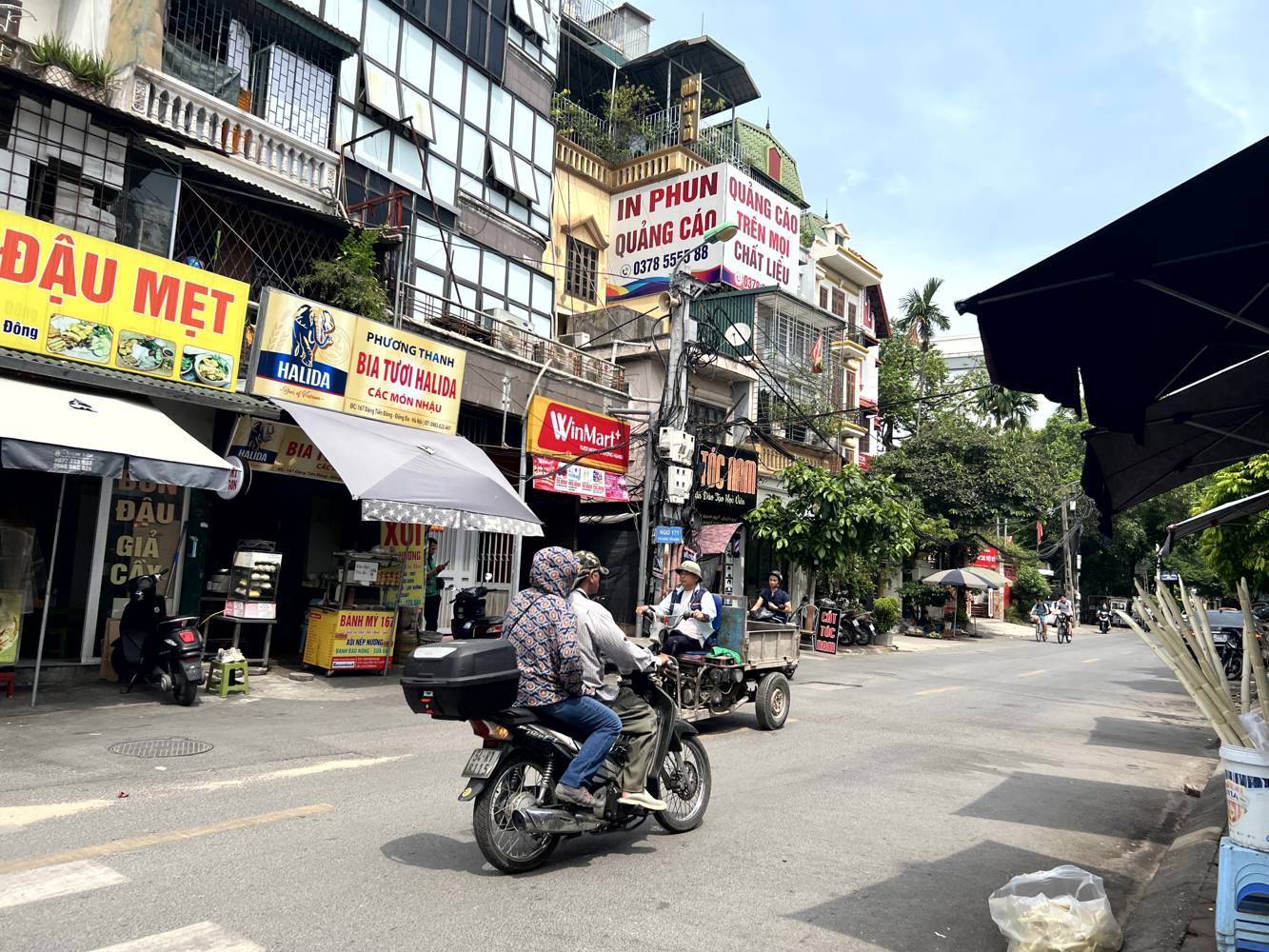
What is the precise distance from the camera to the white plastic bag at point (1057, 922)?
3936 mm

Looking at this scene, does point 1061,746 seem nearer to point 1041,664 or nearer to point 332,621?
point 332,621

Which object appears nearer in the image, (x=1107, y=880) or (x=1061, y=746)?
(x=1107, y=880)

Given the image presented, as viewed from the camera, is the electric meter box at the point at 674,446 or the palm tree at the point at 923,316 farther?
the palm tree at the point at 923,316

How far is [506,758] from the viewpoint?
4.89m

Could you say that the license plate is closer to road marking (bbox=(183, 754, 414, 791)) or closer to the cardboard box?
road marking (bbox=(183, 754, 414, 791))

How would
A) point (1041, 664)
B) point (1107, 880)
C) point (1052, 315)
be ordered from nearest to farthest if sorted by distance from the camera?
point (1052, 315) → point (1107, 880) → point (1041, 664)

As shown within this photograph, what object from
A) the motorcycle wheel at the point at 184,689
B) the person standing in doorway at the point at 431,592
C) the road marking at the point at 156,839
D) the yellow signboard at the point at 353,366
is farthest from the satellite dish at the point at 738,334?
the road marking at the point at 156,839

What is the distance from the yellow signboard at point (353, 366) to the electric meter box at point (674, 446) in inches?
150

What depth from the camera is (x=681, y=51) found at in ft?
89.0

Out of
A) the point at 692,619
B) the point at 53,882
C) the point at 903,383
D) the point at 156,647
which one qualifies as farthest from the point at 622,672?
the point at 903,383

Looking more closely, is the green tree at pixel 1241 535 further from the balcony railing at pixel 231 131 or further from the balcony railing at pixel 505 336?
the balcony railing at pixel 231 131

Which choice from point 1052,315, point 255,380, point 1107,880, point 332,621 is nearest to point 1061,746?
point 1107,880

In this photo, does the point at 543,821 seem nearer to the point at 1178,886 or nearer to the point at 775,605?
the point at 1178,886

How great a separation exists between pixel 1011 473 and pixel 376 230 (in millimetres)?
27384
